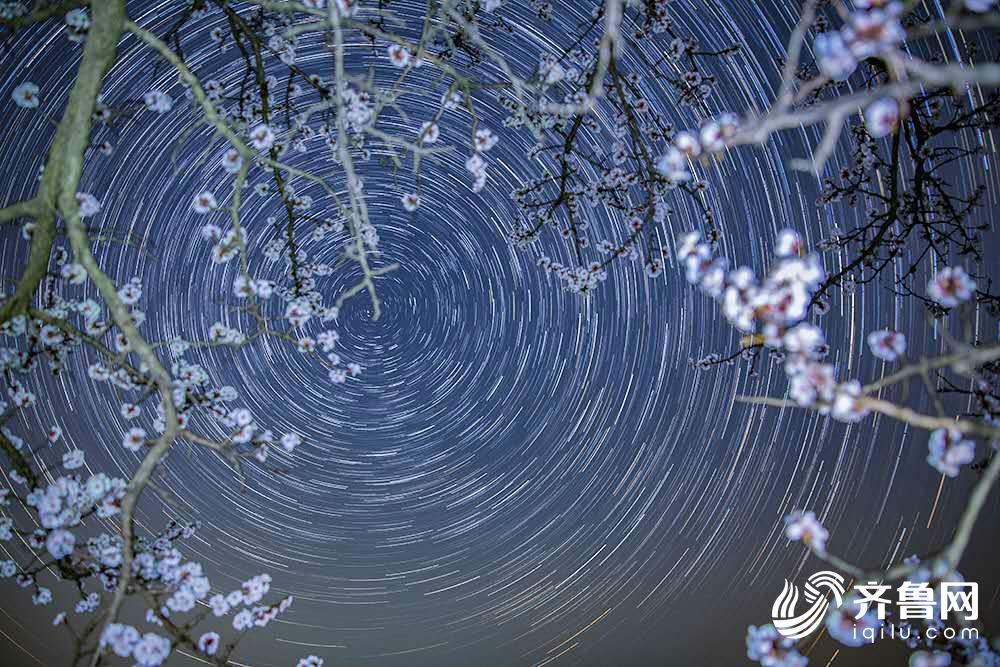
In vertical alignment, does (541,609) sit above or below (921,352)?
below

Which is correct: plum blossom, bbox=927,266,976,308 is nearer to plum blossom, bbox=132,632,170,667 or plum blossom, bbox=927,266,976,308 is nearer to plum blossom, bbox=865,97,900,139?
plum blossom, bbox=865,97,900,139

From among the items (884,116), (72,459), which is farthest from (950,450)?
(72,459)

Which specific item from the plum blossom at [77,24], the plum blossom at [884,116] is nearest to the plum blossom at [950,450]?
the plum blossom at [884,116]

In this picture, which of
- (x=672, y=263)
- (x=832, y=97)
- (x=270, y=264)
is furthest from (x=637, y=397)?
(x=270, y=264)

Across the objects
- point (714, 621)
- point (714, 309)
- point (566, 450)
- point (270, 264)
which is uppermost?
point (270, 264)

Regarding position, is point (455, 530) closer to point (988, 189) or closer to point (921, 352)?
point (921, 352)

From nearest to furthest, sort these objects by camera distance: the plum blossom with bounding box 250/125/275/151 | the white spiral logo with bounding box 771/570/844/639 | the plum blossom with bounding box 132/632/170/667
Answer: the plum blossom with bounding box 132/632/170/667
the plum blossom with bounding box 250/125/275/151
the white spiral logo with bounding box 771/570/844/639

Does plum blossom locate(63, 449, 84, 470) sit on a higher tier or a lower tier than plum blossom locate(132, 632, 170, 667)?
higher

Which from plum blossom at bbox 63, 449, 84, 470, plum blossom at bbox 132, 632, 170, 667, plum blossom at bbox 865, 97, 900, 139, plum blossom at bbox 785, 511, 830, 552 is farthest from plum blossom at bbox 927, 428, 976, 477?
plum blossom at bbox 63, 449, 84, 470
